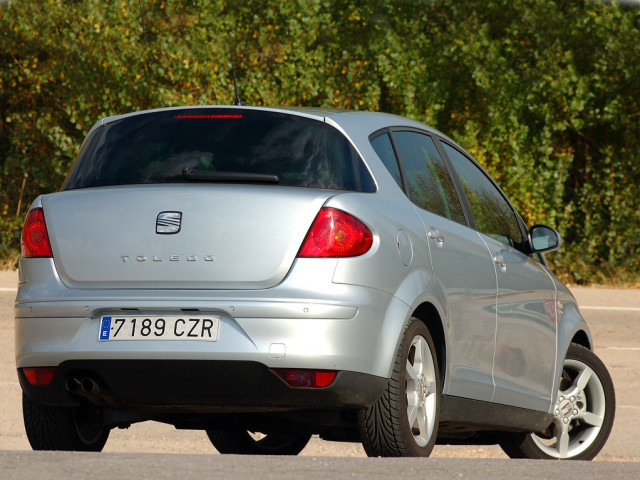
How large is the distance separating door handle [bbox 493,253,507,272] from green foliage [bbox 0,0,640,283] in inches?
607

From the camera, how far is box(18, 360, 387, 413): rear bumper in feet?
16.3

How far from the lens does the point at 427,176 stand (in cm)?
609

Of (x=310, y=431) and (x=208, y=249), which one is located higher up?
(x=208, y=249)

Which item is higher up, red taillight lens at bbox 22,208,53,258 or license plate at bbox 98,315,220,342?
red taillight lens at bbox 22,208,53,258

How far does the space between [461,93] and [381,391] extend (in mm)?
18463

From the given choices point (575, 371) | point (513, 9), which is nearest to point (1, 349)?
point (575, 371)

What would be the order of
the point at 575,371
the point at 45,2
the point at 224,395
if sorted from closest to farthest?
the point at 224,395
the point at 575,371
the point at 45,2

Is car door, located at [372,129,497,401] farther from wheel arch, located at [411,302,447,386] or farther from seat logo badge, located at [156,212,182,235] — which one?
seat logo badge, located at [156,212,182,235]

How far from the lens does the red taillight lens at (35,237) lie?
17.6ft

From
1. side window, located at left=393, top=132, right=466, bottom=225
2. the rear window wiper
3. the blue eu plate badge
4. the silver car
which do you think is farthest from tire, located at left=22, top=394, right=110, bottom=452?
side window, located at left=393, top=132, right=466, bottom=225

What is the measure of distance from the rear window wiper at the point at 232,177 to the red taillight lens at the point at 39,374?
3.22 feet

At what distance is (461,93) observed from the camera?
23156 mm

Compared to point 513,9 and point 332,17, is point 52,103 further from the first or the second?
point 513,9

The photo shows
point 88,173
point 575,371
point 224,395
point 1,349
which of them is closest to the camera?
point 224,395
